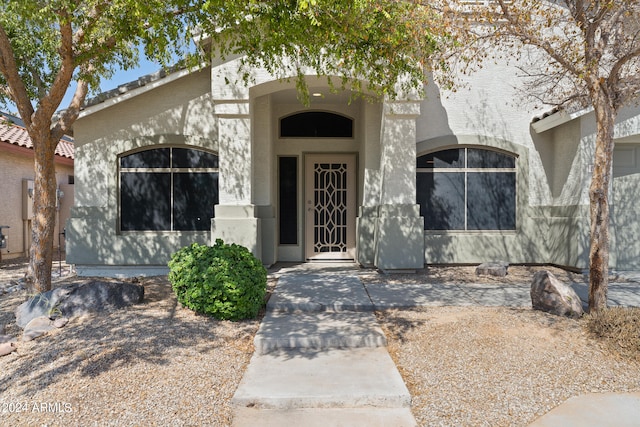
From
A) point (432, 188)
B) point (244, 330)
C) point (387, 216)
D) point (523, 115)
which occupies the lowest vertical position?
point (244, 330)

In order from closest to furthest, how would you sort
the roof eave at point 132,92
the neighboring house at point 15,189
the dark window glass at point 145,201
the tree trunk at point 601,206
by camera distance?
the tree trunk at point 601,206
the roof eave at point 132,92
the dark window glass at point 145,201
the neighboring house at point 15,189

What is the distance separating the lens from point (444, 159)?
9.67 m

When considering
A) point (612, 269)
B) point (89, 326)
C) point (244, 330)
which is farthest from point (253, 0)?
point (612, 269)

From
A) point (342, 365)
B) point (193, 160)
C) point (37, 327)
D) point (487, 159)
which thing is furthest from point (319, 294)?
point (487, 159)

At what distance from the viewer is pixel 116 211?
9.18 m

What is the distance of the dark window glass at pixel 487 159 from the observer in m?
9.68

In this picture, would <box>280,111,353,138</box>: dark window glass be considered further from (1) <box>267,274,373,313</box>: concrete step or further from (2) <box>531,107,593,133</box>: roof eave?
(2) <box>531,107,593,133</box>: roof eave

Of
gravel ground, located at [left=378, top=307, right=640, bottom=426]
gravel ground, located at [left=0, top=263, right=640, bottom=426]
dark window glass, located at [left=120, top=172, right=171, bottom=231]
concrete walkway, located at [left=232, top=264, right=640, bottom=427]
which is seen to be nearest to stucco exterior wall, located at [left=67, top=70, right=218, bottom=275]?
dark window glass, located at [left=120, top=172, right=171, bottom=231]

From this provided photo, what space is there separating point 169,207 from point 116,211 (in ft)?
3.55

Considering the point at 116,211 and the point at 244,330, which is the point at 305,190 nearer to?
the point at 116,211

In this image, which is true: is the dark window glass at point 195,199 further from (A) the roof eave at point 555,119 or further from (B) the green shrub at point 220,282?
(A) the roof eave at point 555,119

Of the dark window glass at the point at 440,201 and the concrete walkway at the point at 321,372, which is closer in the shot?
the concrete walkway at the point at 321,372

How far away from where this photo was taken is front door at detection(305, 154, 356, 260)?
412 inches

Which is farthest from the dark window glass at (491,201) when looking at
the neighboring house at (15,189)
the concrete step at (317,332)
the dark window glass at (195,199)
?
the neighboring house at (15,189)
